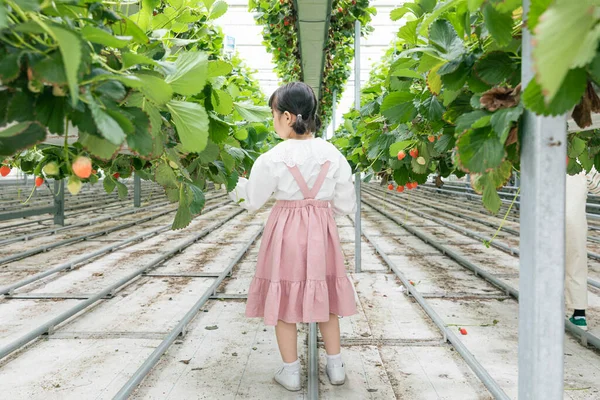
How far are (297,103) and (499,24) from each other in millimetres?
1333

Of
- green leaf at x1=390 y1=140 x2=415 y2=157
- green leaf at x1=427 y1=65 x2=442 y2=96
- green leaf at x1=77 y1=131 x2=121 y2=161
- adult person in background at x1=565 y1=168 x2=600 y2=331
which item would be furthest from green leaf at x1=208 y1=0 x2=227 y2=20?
adult person in background at x1=565 y1=168 x2=600 y2=331

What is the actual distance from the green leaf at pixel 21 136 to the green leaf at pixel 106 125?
90 mm

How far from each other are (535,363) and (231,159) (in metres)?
1.15

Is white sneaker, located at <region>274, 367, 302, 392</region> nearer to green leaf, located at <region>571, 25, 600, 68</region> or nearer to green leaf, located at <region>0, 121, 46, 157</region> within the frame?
green leaf, located at <region>0, 121, 46, 157</region>

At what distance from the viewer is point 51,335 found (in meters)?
2.64

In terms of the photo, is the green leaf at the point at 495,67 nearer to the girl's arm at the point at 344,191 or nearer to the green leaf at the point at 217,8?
the green leaf at the point at 217,8

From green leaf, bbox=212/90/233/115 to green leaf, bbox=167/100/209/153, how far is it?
0.38 m

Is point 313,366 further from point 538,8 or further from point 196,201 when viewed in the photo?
point 538,8

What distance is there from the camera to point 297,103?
6.53 feet

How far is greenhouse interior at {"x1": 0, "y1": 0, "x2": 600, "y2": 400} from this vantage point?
603 mm

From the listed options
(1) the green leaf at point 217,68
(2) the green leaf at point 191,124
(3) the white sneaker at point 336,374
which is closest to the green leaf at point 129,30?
(2) the green leaf at point 191,124

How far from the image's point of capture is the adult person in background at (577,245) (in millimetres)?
2594

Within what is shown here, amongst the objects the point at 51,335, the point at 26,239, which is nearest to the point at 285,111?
the point at 51,335

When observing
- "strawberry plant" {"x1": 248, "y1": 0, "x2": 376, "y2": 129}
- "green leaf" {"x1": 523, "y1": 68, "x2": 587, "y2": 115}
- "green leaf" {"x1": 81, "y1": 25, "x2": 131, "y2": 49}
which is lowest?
"green leaf" {"x1": 523, "y1": 68, "x2": 587, "y2": 115}
